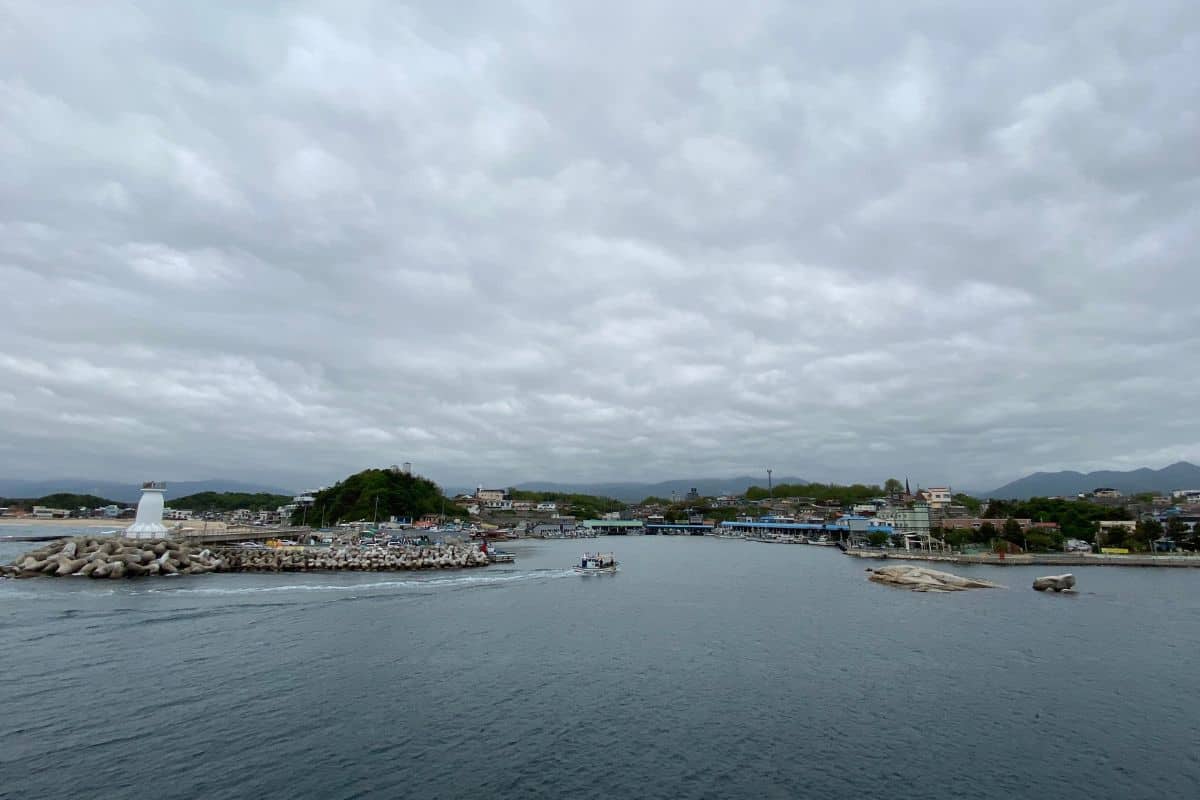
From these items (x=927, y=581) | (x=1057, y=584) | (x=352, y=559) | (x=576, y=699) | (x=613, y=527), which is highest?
(x=613, y=527)

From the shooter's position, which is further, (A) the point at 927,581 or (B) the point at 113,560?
(A) the point at 927,581

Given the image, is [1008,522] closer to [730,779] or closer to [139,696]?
[730,779]

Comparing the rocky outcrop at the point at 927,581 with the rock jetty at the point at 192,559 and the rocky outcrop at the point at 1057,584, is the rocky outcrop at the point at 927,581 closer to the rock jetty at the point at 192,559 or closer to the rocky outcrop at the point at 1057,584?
the rocky outcrop at the point at 1057,584

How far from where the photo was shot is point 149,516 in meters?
62.2

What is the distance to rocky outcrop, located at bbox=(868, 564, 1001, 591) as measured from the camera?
178ft

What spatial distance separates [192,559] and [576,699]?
48.0 m

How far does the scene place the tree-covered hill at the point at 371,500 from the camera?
133375 millimetres

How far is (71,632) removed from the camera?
29078mm

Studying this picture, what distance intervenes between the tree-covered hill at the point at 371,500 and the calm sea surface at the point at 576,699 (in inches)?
3625

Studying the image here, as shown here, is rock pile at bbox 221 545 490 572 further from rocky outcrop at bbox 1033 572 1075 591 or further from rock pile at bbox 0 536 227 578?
rocky outcrop at bbox 1033 572 1075 591

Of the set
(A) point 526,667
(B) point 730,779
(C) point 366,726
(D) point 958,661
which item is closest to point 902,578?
(D) point 958,661

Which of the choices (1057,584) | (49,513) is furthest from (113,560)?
(49,513)

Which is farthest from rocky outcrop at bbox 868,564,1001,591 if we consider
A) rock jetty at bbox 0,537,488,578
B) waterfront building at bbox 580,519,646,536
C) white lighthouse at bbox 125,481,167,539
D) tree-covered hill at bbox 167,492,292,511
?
tree-covered hill at bbox 167,492,292,511

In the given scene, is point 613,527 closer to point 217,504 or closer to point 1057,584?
point 217,504
